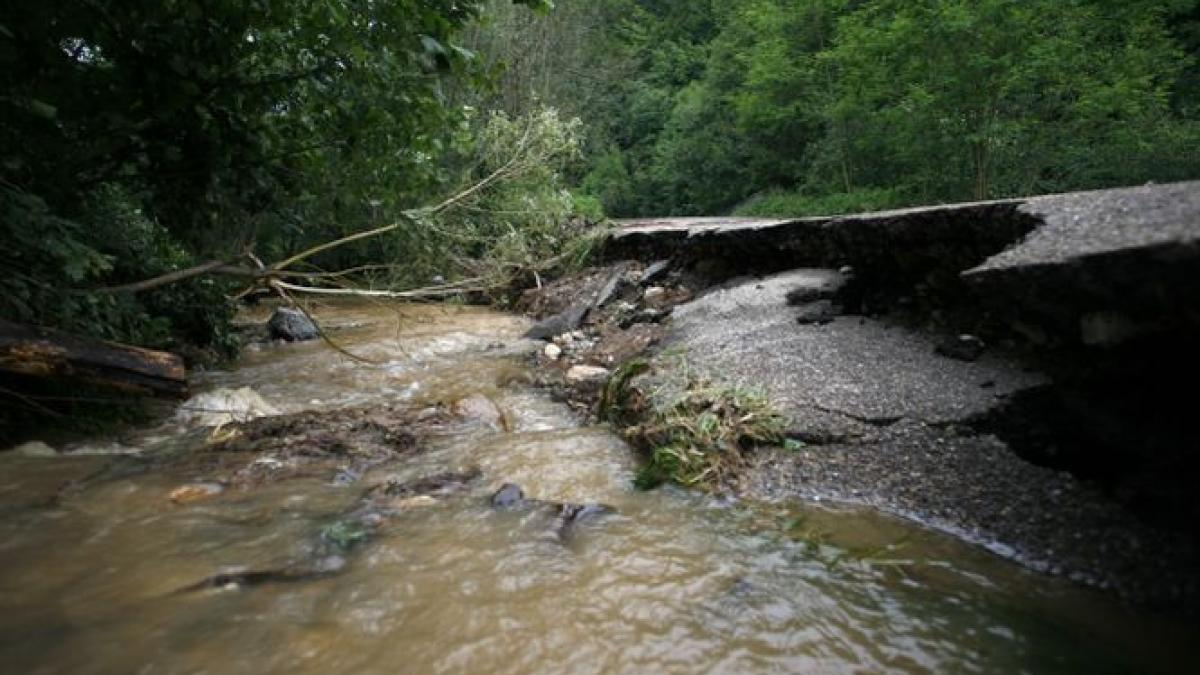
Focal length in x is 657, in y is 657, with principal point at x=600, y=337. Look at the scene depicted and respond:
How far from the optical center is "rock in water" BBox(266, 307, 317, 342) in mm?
7531

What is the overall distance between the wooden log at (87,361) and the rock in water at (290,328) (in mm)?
4296

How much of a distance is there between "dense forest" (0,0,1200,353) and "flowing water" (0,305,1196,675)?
1266mm

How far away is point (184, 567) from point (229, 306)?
4.38 m

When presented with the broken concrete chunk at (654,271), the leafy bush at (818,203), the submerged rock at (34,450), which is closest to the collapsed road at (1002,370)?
the broken concrete chunk at (654,271)

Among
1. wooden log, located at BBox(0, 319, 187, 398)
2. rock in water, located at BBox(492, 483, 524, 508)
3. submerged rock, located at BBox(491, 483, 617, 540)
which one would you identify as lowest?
submerged rock, located at BBox(491, 483, 617, 540)

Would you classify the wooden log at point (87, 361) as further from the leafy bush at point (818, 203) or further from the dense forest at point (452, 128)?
the leafy bush at point (818, 203)

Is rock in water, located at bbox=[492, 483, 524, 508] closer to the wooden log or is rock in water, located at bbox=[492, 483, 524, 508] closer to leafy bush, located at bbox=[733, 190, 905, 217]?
the wooden log

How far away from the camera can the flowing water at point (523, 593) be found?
1.88 m

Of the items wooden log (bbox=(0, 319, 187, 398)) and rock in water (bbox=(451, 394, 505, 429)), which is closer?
wooden log (bbox=(0, 319, 187, 398))

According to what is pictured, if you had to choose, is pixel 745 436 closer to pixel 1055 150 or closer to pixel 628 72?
pixel 1055 150

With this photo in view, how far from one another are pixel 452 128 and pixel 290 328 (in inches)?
171

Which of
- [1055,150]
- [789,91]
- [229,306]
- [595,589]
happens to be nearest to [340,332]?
[229,306]

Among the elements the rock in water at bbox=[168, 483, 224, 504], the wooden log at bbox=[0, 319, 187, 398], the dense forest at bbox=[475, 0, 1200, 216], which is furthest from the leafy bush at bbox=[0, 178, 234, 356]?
the dense forest at bbox=[475, 0, 1200, 216]

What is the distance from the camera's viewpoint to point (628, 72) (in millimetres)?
29250
